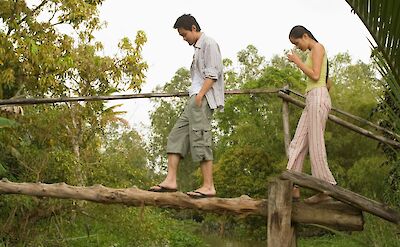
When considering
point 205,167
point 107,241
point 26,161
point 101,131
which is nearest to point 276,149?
point 101,131

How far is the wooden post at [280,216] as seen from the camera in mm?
3344

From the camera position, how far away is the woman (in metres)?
3.46

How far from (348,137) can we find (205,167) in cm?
1533

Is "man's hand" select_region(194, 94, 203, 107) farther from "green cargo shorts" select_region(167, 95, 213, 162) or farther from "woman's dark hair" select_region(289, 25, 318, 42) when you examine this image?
"woman's dark hair" select_region(289, 25, 318, 42)

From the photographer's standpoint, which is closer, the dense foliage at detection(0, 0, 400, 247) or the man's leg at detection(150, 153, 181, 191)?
the man's leg at detection(150, 153, 181, 191)

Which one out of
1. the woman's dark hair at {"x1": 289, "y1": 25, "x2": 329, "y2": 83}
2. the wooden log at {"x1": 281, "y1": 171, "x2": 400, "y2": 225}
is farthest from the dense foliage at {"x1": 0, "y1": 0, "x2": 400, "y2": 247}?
the woman's dark hair at {"x1": 289, "y1": 25, "x2": 329, "y2": 83}

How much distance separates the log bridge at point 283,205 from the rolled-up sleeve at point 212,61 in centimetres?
67

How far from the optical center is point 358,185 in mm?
17094

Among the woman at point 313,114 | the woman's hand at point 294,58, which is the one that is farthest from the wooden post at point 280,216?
the woman's hand at point 294,58

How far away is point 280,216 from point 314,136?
0.46 meters

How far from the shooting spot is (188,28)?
3723 mm

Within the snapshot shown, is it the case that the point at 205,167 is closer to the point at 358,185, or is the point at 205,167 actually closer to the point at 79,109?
the point at 79,109

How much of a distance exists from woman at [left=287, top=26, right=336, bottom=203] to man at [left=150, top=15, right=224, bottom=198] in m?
0.45

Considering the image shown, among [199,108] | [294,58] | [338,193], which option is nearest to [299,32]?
[294,58]
